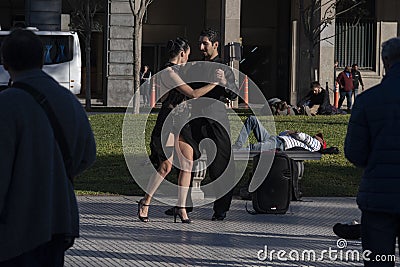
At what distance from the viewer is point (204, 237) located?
9766 millimetres

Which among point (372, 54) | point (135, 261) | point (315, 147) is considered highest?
point (372, 54)

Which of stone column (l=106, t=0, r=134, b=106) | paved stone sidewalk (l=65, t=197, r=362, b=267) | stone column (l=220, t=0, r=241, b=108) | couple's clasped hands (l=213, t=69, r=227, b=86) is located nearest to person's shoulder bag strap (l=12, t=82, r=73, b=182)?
paved stone sidewalk (l=65, t=197, r=362, b=267)

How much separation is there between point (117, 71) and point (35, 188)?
33.9 meters

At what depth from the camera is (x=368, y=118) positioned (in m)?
5.96

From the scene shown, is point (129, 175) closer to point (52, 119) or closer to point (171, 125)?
point (171, 125)

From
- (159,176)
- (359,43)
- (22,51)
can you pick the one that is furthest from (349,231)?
(359,43)

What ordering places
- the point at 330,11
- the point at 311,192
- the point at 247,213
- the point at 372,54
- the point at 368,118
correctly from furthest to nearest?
1. the point at 372,54
2. the point at 330,11
3. the point at 311,192
4. the point at 247,213
5. the point at 368,118

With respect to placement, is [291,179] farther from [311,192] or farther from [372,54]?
[372,54]

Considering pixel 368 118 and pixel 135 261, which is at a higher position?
pixel 368 118

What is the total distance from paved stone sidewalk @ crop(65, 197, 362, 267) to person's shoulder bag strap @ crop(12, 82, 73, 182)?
3201 millimetres

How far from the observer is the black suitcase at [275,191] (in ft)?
37.8

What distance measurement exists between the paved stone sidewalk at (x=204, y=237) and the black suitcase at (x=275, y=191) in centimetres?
14

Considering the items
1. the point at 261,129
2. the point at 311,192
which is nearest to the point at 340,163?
the point at 311,192

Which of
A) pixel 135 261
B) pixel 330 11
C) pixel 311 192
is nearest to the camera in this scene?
pixel 135 261
